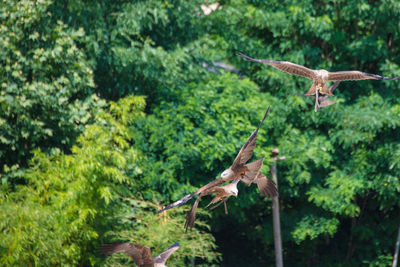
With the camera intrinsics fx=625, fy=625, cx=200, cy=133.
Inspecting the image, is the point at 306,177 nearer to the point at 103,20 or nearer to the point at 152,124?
the point at 152,124

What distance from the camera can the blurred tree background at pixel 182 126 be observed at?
8.89 meters

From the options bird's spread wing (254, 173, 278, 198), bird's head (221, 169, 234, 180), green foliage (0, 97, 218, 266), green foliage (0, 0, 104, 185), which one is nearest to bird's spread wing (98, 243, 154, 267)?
bird's head (221, 169, 234, 180)

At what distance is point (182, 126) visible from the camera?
10773 millimetres

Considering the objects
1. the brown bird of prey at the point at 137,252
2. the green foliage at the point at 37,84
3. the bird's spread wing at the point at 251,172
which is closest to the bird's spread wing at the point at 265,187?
the bird's spread wing at the point at 251,172

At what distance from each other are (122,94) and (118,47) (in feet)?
3.36

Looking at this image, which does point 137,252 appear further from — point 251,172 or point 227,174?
point 251,172

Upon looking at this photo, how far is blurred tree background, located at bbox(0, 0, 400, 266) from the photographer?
8.89 meters

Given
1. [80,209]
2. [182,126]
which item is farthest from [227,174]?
[182,126]

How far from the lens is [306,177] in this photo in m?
11.6

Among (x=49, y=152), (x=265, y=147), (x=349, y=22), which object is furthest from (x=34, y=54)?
(x=349, y=22)

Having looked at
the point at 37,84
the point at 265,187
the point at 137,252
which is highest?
the point at 37,84

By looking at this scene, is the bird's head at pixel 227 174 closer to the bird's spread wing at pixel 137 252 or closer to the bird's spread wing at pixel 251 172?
the bird's spread wing at pixel 251 172

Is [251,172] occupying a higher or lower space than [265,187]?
higher

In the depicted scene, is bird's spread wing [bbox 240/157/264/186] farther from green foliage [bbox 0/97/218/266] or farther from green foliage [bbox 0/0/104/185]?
green foliage [bbox 0/0/104/185]
